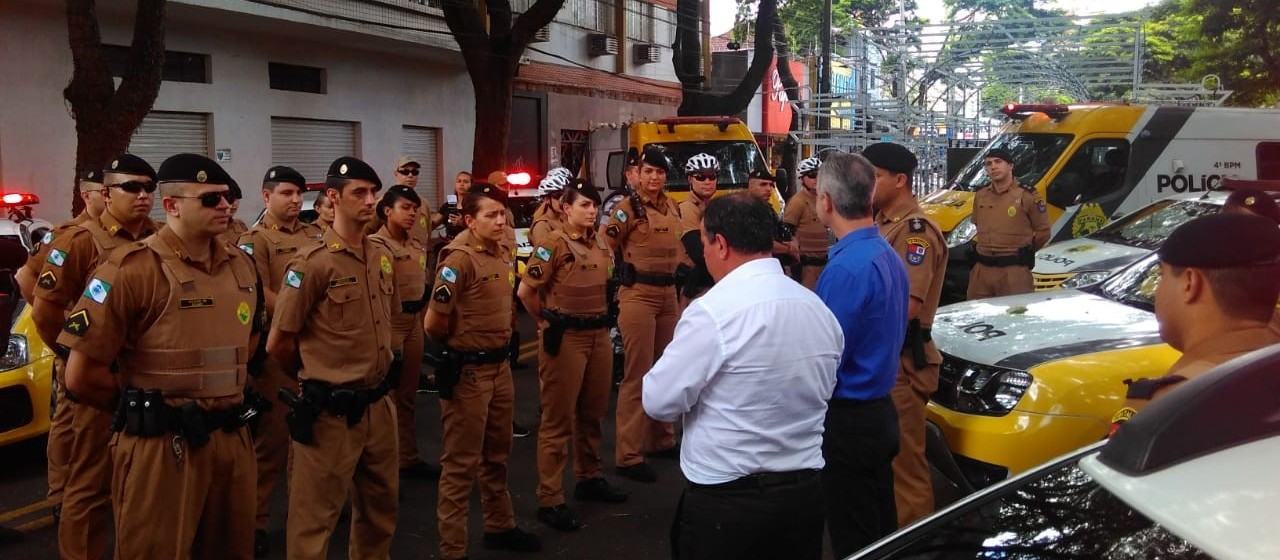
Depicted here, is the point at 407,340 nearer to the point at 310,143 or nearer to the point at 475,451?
the point at 475,451

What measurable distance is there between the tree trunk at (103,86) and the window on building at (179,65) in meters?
3.88

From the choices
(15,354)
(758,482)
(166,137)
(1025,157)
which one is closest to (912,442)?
(758,482)

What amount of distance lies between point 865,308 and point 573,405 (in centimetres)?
226

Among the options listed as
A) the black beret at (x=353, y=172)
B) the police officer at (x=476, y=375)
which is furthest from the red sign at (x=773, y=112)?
the black beret at (x=353, y=172)

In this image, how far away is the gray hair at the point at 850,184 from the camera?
3648 millimetres

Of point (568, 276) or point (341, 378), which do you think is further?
point (568, 276)

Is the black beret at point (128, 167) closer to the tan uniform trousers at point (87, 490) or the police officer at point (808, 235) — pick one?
the tan uniform trousers at point (87, 490)

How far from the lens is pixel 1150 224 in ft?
29.9

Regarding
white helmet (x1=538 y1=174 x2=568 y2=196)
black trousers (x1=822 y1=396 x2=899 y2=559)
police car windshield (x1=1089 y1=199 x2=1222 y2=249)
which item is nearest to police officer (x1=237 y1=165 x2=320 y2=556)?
white helmet (x1=538 y1=174 x2=568 y2=196)

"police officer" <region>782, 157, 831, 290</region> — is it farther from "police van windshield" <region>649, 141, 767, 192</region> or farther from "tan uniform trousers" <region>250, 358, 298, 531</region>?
"tan uniform trousers" <region>250, 358, 298, 531</region>

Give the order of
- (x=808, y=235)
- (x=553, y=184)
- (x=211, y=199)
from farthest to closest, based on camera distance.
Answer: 1. (x=808, y=235)
2. (x=553, y=184)
3. (x=211, y=199)

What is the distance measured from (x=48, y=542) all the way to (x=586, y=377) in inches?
112

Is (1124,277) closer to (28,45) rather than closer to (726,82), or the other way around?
(28,45)

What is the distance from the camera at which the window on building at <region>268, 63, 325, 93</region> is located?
1584cm
